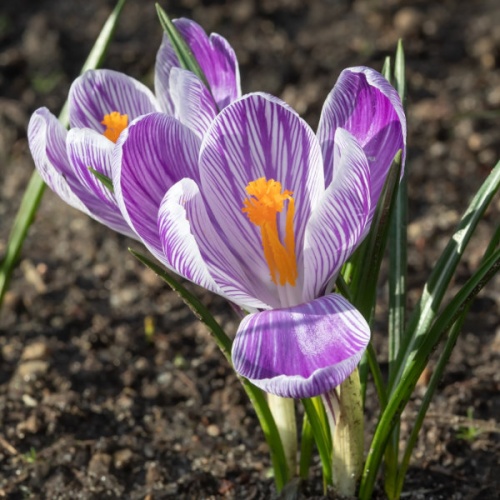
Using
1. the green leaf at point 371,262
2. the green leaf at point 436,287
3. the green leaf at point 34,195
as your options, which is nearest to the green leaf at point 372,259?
the green leaf at point 371,262

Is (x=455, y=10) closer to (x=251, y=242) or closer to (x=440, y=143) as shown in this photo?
(x=440, y=143)

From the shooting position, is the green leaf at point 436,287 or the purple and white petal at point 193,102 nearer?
the purple and white petal at point 193,102

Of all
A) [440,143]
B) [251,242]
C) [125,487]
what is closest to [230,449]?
[125,487]

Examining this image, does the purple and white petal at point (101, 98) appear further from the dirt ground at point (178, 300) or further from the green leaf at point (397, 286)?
the dirt ground at point (178, 300)

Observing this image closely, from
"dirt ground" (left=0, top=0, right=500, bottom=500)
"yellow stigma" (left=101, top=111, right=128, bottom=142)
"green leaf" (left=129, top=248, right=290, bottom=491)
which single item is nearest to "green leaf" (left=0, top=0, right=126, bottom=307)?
"dirt ground" (left=0, top=0, right=500, bottom=500)

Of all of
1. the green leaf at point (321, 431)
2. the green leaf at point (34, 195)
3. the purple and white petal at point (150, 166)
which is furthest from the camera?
the green leaf at point (34, 195)

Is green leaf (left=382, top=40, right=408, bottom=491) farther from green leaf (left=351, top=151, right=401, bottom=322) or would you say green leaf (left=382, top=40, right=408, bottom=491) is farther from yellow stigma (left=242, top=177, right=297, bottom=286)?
yellow stigma (left=242, top=177, right=297, bottom=286)

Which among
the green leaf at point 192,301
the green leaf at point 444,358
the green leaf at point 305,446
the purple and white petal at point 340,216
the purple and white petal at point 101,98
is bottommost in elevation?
the green leaf at point 305,446

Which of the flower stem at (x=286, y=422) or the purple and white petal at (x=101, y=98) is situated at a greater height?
the purple and white petal at (x=101, y=98)
